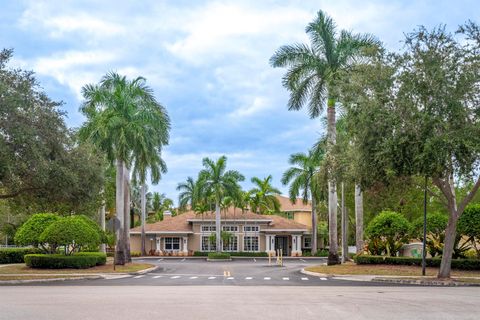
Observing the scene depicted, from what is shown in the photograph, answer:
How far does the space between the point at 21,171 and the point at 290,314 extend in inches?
670

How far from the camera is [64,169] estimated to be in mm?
27703

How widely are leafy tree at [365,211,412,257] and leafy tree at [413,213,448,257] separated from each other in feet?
3.72

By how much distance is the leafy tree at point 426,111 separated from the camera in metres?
24.5

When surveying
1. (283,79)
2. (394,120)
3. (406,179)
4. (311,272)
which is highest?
(283,79)

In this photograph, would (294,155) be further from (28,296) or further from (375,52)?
(28,296)

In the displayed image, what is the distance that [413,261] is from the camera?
35.7 m

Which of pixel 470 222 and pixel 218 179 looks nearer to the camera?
pixel 470 222

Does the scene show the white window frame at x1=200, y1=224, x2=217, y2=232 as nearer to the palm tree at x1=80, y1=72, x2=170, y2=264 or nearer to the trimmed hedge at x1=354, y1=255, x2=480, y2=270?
the palm tree at x1=80, y1=72, x2=170, y2=264

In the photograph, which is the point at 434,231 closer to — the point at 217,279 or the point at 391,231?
the point at 391,231

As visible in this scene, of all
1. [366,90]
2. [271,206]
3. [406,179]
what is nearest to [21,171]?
[366,90]

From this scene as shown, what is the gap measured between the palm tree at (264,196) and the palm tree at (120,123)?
37.8 m

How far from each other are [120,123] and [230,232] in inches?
1462

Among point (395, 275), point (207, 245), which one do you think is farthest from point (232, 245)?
point (395, 275)

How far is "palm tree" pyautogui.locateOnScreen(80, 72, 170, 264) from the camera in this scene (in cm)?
3816
